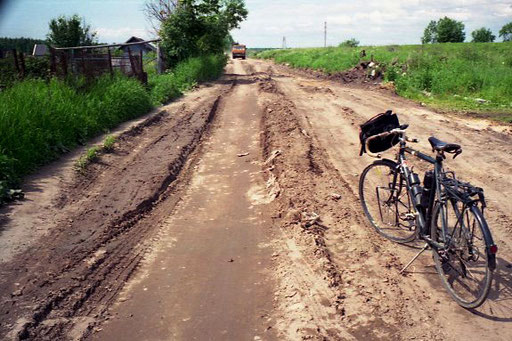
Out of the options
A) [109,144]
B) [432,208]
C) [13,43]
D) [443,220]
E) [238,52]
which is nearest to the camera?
[443,220]

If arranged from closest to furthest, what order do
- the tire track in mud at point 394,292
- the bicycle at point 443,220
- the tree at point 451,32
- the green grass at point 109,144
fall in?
the tire track in mud at point 394,292, the bicycle at point 443,220, the green grass at point 109,144, the tree at point 451,32

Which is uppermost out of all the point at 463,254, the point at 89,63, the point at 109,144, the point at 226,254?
the point at 89,63

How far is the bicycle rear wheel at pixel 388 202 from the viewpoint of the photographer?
4848 millimetres

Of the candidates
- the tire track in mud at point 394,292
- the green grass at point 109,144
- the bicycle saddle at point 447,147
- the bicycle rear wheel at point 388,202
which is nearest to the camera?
the tire track in mud at point 394,292

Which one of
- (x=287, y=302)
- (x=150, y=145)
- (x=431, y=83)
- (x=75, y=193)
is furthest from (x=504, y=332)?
(x=431, y=83)

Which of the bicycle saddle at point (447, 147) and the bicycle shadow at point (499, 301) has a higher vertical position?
the bicycle saddle at point (447, 147)

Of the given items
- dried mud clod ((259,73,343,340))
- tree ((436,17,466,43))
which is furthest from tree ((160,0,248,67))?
tree ((436,17,466,43))

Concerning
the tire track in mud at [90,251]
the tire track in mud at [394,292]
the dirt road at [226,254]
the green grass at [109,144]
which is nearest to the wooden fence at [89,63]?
the green grass at [109,144]

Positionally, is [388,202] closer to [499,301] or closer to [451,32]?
[499,301]

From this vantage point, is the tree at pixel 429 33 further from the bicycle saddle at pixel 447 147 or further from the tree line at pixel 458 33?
the bicycle saddle at pixel 447 147

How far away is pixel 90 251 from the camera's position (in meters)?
4.90

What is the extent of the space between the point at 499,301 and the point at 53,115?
8.57 m

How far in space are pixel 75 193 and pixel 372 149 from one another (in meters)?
4.55

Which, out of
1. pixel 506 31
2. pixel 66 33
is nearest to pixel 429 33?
pixel 506 31
